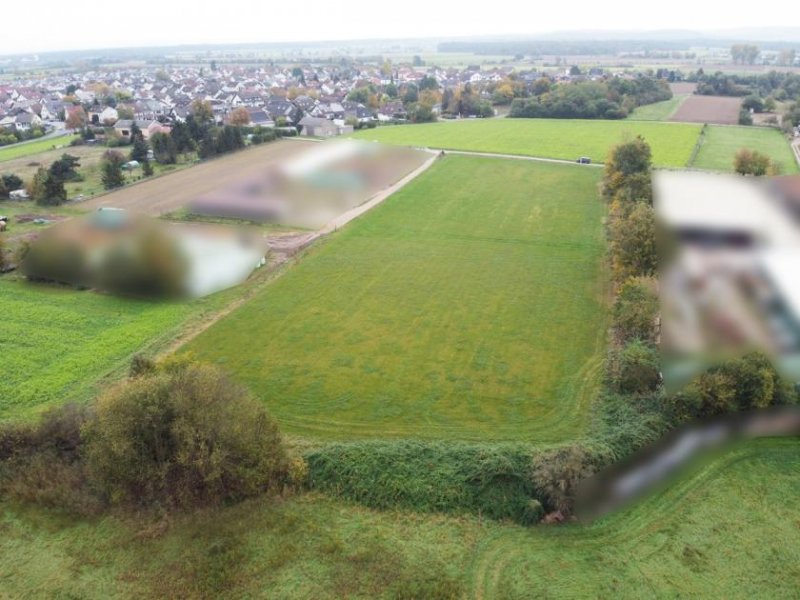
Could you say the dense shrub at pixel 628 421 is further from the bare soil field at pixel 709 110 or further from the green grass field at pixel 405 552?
the bare soil field at pixel 709 110

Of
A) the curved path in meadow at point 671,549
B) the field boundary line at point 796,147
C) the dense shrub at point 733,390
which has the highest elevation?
the field boundary line at point 796,147

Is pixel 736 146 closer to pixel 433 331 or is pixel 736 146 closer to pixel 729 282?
pixel 729 282

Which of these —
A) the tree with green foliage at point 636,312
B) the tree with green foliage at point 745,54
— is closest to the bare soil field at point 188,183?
the tree with green foliage at point 636,312

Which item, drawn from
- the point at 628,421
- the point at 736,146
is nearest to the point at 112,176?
the point at 628,421

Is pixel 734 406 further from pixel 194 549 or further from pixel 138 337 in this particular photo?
pixel 138 337

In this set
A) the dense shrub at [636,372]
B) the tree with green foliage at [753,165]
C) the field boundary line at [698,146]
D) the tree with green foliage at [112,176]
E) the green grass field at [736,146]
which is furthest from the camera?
the field boundary line at [698,146]

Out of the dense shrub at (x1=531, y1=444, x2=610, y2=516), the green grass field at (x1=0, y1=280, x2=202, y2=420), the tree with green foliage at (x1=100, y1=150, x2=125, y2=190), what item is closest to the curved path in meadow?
the dense shrub at (x1=531, y1=444, x2=610, y2=516)
